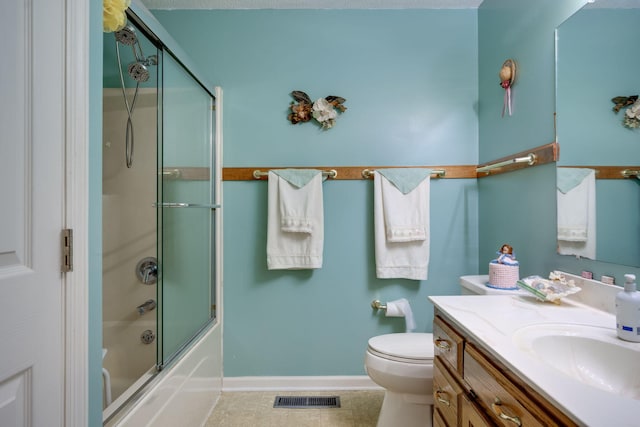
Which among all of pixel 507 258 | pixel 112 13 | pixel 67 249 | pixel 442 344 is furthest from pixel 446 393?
pixel 112 13

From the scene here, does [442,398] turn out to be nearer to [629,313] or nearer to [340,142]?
[629,313]

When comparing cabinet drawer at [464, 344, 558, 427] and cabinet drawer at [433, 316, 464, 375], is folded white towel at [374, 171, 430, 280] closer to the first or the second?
cabinet drawer at [433, 316, 464, 375]

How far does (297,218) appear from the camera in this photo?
184 cm

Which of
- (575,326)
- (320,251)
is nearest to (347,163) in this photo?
(320,251)

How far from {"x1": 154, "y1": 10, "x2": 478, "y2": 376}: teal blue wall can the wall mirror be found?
0.74 m

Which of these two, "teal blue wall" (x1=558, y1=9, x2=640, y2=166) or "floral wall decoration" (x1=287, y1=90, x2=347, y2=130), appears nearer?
"teal blue wall" (x1=558, y1=9, x2=640, y2=166)

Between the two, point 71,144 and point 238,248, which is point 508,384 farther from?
point 238,248

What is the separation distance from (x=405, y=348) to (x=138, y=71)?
1.74 metres

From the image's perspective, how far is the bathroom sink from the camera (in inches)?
28.8

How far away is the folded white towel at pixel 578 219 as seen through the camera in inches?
43.6

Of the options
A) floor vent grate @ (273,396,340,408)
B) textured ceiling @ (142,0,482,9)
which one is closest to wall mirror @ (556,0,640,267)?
textured ceiling @ (142,0,482,9)

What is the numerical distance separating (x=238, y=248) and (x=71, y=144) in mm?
1316

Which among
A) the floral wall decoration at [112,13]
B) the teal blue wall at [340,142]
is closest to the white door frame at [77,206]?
the floral wall decoration at [112,13]

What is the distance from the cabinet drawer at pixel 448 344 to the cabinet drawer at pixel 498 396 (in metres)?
0.04
